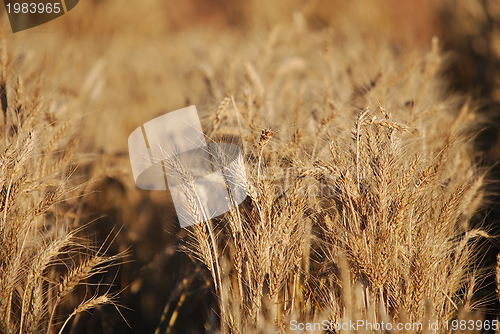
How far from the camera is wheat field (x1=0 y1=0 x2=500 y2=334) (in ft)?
3.10

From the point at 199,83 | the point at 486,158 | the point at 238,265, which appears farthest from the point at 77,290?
the point at 486,158

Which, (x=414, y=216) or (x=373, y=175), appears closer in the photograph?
(x=373, y=175)

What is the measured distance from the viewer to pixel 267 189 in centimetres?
→ 93

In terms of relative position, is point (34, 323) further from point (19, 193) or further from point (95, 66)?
point (95, 66)

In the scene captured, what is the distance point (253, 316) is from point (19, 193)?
0.95 m

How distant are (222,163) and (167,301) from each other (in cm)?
102

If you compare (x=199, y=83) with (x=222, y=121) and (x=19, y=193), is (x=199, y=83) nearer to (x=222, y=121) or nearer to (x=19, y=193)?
(x=222, y=121)

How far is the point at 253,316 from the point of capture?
3.09ft

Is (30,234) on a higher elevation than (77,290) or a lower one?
higher

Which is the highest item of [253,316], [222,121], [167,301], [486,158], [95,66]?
[95,66]

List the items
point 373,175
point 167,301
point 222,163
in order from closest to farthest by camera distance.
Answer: point 373,175 → point 222,163 → point 167,301

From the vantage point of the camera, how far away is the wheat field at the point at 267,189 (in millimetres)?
944

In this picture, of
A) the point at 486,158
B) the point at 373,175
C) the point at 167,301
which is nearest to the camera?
the point at 373,175

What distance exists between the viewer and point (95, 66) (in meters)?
2.22
